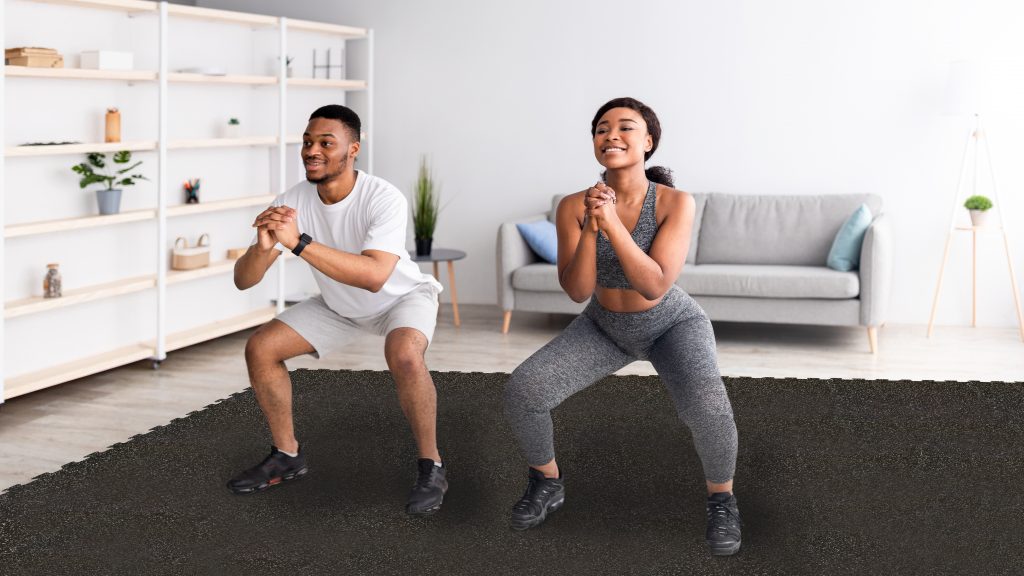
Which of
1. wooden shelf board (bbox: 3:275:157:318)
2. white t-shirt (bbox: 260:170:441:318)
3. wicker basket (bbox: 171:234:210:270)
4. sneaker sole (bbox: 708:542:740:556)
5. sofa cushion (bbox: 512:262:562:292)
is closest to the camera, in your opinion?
sneaker sole (bbox: 708:542:740:556)

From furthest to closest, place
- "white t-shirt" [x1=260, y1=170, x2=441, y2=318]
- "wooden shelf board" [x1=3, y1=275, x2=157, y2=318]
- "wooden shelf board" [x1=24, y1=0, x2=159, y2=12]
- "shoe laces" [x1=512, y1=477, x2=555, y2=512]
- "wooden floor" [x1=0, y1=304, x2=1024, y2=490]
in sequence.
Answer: "wooden shelf board" [x1=24, y1=0, x2=159, y2=12] < "wooden shelf board" [x1=3, y1=275, x2=157, y2=318] < "wooden floor" [x1=0, y1=304, x2=1024, y2=490] < "white t-shirt" [x1=260, y1=170, x2=441, y2=318] < "shoe laces" [x1=512, y1=477, x2=555, y2=512]

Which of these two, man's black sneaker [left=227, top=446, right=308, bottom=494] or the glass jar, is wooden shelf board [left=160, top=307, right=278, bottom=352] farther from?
man's black sneaker [left=227, top=446, right=308, bottom=494]

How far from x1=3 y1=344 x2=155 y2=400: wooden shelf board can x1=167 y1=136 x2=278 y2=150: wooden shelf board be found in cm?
91

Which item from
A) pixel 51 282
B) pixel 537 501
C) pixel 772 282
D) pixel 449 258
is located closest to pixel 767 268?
pixel 772 282

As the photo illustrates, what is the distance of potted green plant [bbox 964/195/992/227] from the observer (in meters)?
6.05

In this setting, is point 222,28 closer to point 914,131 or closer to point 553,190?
point 553,190

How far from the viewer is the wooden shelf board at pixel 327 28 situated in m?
6.10

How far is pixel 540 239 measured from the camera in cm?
610

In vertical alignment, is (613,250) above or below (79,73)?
below

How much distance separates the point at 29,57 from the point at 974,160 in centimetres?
480

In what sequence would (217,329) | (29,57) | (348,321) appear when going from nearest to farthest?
1. (348,321)
2. (29,57)
3. (217,329)

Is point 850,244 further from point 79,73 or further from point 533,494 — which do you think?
point 79,73

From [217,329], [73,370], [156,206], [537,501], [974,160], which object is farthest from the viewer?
[974,160]

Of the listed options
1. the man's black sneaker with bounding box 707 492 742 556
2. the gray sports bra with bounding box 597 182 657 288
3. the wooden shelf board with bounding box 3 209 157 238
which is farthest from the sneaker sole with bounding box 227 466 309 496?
the wooden shelf board with bounding box 3 209 157 238
